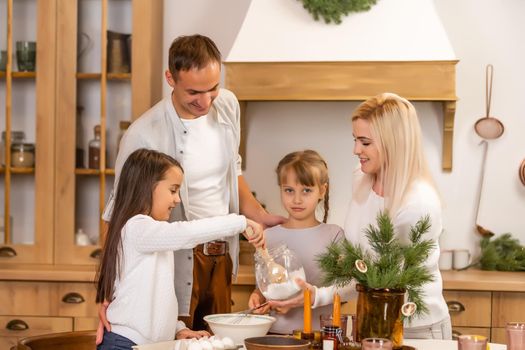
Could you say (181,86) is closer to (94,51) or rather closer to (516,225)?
(94,51)

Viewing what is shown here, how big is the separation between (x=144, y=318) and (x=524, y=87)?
8.20 ft

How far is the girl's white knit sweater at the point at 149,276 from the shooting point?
2.43 metres

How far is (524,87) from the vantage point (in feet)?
14.0

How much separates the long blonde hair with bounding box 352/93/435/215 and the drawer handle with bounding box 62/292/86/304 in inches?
→ 68.1

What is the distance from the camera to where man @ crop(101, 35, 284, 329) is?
9.44 feet

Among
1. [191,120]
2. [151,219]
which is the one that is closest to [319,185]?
[191,120]

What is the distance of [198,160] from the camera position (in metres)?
2.99

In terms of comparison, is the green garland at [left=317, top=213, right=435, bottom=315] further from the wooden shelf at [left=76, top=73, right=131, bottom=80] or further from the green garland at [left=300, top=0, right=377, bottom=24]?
the wooden shelf at [left=76, top=73, right=131, bottom=80]

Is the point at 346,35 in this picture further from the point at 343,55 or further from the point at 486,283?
the point at 486,283

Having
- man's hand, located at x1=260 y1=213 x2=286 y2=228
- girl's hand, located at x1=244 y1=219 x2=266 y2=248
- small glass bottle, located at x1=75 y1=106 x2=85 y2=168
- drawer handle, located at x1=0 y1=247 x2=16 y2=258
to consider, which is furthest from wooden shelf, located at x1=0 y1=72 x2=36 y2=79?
girl's hand, located at x1=244 y1=219 x2=266 y2=248

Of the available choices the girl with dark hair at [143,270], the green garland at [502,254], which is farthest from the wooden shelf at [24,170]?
the green garland at [502,254]

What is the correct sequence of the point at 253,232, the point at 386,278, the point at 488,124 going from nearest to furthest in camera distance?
1. the point at 386,278
2. the point at 253,232
3. the point at 488,124

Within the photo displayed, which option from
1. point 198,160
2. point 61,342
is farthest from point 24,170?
point 61,342

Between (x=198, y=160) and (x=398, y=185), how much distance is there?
2.40 feet
